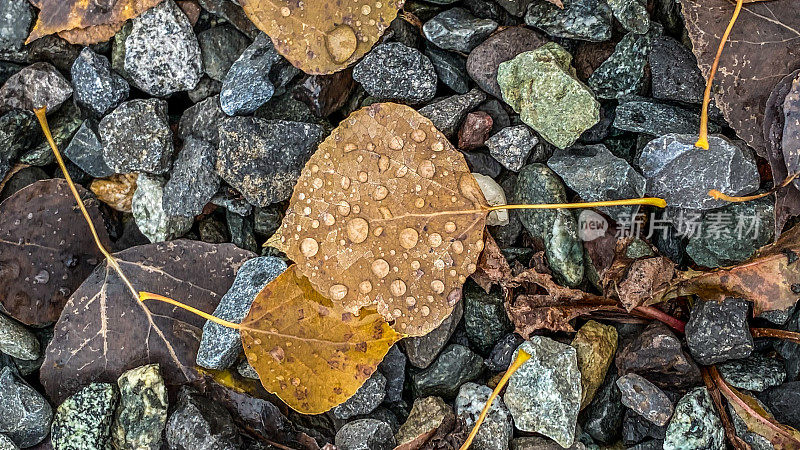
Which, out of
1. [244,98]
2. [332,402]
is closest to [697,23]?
[244,98]

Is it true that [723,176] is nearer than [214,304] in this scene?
Yes

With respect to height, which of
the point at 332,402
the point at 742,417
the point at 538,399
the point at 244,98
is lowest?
the point at 742,417

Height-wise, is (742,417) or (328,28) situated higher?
(328,28)

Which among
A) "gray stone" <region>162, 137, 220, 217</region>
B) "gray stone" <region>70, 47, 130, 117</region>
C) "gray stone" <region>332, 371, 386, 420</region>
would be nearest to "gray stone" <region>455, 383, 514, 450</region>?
"gray stone" <region>332, 371, 386, 420</region>

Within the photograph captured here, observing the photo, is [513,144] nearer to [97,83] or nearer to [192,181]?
[192,181]

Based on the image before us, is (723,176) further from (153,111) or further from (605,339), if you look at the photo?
(153,111)

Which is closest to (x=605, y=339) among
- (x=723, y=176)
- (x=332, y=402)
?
(x=723, y=176)
